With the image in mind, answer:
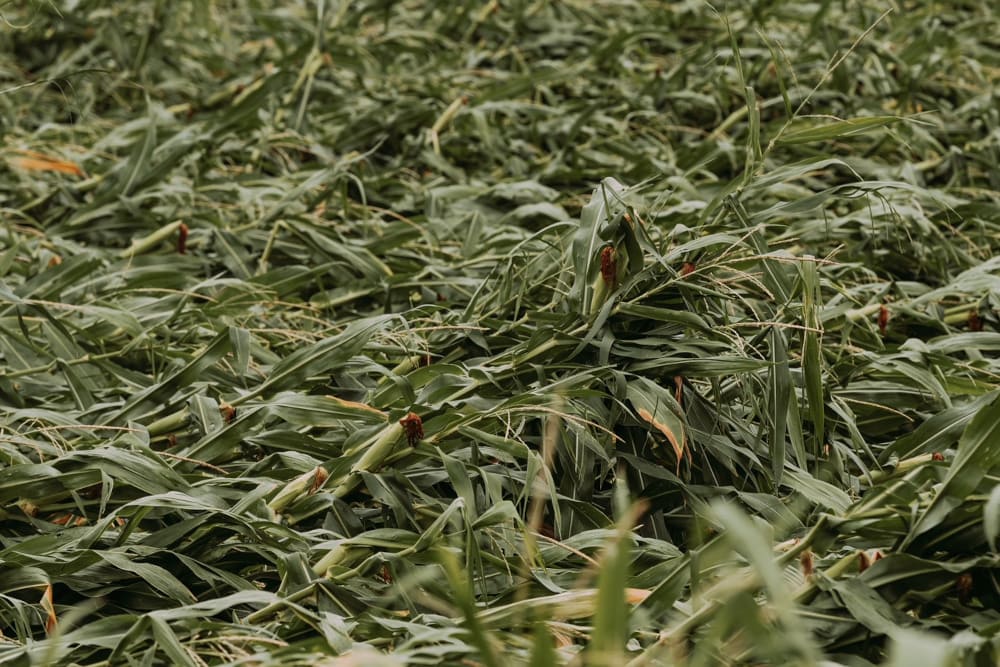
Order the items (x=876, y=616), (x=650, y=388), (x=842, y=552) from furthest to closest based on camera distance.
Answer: (x=650, y=388), (x=842, y=552), (x=876, y=616)

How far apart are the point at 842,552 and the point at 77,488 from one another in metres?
0.62

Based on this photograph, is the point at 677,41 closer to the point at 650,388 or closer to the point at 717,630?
the point at 650,388

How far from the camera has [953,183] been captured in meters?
1.83

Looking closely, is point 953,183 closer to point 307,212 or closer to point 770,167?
point 770,167

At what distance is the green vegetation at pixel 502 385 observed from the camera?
77 centimetres

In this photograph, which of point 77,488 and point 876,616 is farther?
point 77,488

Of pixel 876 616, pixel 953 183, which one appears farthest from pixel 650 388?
pixel 953 183

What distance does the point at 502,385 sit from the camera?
1.07 metres

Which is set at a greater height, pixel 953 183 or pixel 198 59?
pixel 198 59

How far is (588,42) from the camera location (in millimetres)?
2480

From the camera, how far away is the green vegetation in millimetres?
766

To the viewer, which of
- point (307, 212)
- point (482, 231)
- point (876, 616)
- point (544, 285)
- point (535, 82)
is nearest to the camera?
point (876, 616)

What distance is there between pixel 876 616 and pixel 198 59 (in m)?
2.15

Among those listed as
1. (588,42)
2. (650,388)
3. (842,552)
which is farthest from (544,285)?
(588,42)
